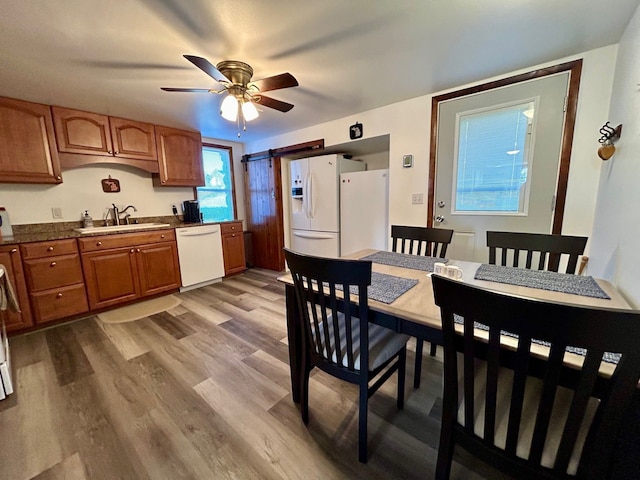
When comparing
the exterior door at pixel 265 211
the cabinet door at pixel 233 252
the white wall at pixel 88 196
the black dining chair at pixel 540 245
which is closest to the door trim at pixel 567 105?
the black dining chair at pixel 540 245

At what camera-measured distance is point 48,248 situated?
2350mm

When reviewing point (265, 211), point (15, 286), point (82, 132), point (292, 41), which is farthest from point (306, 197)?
point (15, 286)

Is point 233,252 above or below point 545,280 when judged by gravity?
below

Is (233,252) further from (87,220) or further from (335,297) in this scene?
(335,297)

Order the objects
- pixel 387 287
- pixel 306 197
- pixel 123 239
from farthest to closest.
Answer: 1. pixel 306 197
2. pixel 123 239
3. pixel 387 287

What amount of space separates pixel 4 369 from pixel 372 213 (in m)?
3.24

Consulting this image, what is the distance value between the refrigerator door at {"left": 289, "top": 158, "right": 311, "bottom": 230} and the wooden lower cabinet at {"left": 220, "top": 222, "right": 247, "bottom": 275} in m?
0.90

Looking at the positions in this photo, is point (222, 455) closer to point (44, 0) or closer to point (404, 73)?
point (44, 0)

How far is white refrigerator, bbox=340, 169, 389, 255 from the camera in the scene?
299cm

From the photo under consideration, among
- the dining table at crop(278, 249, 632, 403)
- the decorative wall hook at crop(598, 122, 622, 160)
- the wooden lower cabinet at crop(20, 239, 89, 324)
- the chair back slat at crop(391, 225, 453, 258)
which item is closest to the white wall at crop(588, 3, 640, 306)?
the decorative wall hook at crop(598, 122, 622, 160)

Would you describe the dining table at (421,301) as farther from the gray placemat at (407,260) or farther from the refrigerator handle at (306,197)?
the refrigerator handle at (306,197)

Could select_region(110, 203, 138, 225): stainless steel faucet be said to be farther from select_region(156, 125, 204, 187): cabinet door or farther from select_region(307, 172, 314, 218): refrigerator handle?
select_region(307, 172, 314, 218): refrigerator handle

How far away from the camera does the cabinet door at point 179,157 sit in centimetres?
326

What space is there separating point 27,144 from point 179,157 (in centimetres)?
137
